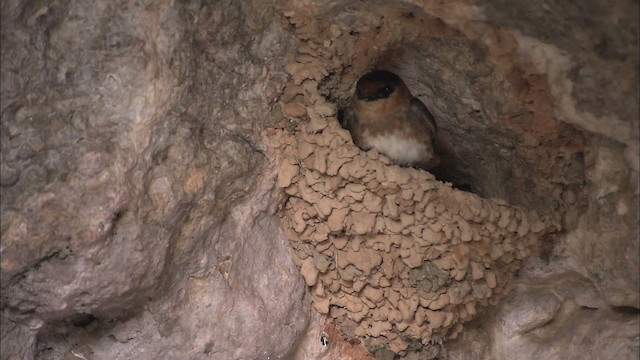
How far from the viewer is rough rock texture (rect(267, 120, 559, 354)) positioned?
250 cm

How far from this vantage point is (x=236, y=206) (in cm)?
241

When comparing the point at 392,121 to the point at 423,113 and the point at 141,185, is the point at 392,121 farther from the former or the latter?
the point at 141,185

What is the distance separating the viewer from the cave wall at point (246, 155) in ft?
6.34

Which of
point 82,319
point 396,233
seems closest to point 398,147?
point 396,233

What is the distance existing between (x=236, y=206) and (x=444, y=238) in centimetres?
72

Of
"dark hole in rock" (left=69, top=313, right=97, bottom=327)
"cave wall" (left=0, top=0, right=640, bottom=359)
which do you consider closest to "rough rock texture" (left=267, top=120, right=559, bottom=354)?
"cave wall" (left=0, top=0, right=640, bottom=359)

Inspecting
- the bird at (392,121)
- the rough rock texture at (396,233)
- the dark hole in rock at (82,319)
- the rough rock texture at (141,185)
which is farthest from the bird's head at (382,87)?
the dark hole in rock at (82,319)

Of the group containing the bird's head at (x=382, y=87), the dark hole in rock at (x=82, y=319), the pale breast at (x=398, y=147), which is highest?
the bird's head at (x=382, y=87)

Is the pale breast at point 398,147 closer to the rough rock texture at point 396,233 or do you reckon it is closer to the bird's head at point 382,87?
the bird's head at point 382,87

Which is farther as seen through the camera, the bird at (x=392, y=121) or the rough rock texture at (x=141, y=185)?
the bird at (x=392, y=121)

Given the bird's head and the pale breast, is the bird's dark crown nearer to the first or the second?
the bird's head

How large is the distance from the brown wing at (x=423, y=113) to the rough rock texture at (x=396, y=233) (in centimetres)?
45

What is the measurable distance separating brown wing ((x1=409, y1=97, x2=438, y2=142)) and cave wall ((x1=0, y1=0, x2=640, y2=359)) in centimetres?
9

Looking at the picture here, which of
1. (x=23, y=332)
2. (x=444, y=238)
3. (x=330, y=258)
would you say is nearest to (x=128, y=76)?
(x=23, y=332)
